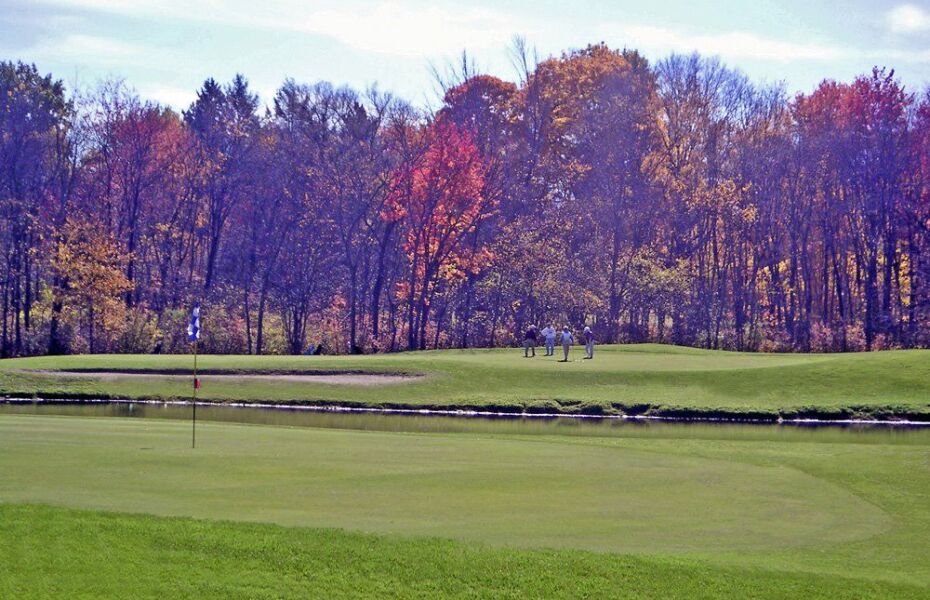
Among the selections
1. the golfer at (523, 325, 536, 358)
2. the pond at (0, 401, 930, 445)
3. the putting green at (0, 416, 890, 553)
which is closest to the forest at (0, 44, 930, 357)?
the golfer at (523, 325, 536, 358)

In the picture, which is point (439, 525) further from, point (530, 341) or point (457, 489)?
point (530, 341)

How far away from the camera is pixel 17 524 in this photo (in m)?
15.0

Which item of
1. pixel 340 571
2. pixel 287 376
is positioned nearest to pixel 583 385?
pixel 287 376

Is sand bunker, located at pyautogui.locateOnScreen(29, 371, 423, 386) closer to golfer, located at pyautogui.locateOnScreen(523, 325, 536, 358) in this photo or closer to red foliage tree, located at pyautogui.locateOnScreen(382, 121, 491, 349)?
golfer, located at pyautogui.locateOnScreen(523, 325, 536, 358)

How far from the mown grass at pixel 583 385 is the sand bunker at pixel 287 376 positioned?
1.57 ft

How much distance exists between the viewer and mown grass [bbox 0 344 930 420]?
42.9 metres

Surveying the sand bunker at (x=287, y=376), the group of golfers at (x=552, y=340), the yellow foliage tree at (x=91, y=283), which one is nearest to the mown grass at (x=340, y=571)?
the sand bunker at (x=287, y=376)

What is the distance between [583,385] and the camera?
4659 centimetres

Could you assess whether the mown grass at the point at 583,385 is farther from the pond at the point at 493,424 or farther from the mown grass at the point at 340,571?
the mown grass at the point at 340,571

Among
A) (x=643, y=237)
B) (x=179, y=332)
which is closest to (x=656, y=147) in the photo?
(x=643, y=237)

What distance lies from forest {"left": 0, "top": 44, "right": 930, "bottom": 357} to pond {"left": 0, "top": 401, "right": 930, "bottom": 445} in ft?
85.2

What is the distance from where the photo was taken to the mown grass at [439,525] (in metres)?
13.4

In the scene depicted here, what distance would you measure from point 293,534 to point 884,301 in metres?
63.2

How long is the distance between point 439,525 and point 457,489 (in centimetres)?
286
